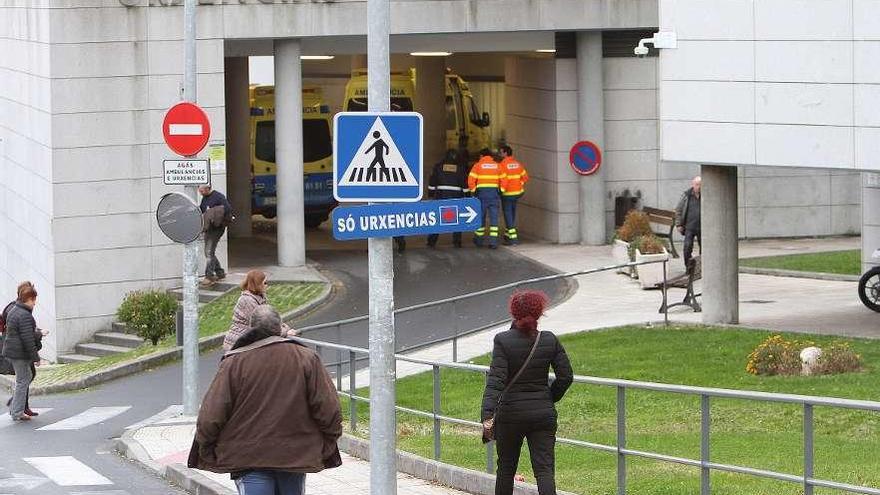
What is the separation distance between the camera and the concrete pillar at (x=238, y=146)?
3656 centimetres

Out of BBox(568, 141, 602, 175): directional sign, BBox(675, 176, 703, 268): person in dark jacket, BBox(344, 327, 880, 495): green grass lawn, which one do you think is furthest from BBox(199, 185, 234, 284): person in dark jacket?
BBox(344, 327, 880, 495): green grass lawn

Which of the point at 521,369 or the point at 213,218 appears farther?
the point at 213,218

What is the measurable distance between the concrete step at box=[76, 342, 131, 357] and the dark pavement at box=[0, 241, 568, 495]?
2.91 metres

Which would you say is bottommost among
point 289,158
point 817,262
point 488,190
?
point 817,262

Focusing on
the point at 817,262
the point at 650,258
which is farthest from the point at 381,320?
the point at 817,262

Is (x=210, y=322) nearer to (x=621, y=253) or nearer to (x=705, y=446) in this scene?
(x=621, y=253)

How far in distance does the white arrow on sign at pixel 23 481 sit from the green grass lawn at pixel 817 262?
16.1m

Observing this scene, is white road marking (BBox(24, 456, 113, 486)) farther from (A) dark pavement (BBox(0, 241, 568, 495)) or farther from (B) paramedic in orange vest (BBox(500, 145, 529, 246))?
(B) paramedic in orange vest (BBox(500, 145, 529, 246))

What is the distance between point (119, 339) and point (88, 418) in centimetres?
732

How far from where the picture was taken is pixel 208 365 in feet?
80.6

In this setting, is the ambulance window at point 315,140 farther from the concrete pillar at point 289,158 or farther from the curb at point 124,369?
the curb at point 124,369

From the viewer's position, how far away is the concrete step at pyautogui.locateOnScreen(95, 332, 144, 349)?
28.2m

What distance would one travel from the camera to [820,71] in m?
21.0

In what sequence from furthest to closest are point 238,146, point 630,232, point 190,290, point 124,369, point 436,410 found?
point 238,146, point 630,232, point 124,369, point 190,290, point 436,410
